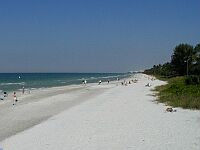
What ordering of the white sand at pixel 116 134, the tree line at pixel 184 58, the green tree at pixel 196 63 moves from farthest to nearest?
the tree line at pixel 184 58, the green tree at pixel 196 63, the white sand at pixel 116 134

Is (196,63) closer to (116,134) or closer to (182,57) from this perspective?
(182,57)

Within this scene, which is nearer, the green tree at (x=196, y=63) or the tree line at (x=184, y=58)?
the green tree at (x=196, y=63)

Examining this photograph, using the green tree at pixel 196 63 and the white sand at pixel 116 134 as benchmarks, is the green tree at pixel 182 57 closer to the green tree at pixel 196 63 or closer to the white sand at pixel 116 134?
the green tree at pixel 196 63

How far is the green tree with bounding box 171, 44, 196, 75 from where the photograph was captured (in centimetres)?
9031

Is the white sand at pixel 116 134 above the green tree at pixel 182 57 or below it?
below

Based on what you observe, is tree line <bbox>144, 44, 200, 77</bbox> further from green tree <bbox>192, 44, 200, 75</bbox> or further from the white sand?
the white sand

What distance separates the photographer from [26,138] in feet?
52.6

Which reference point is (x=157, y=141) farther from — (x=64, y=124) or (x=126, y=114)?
(x=126, y=114)

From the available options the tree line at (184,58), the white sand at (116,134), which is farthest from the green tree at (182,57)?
the white sand at (116,134)

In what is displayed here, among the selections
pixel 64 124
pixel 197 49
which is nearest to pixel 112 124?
pixel 64 124

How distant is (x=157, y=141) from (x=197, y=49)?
79.9 meters

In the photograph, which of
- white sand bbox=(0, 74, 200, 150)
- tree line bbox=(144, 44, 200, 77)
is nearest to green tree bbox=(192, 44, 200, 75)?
tree line bbox=(144, 44, 200, 77)

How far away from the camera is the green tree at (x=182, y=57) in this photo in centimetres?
9031

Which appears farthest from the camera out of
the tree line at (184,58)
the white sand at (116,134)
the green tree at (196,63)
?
the tree line at (184,58)
